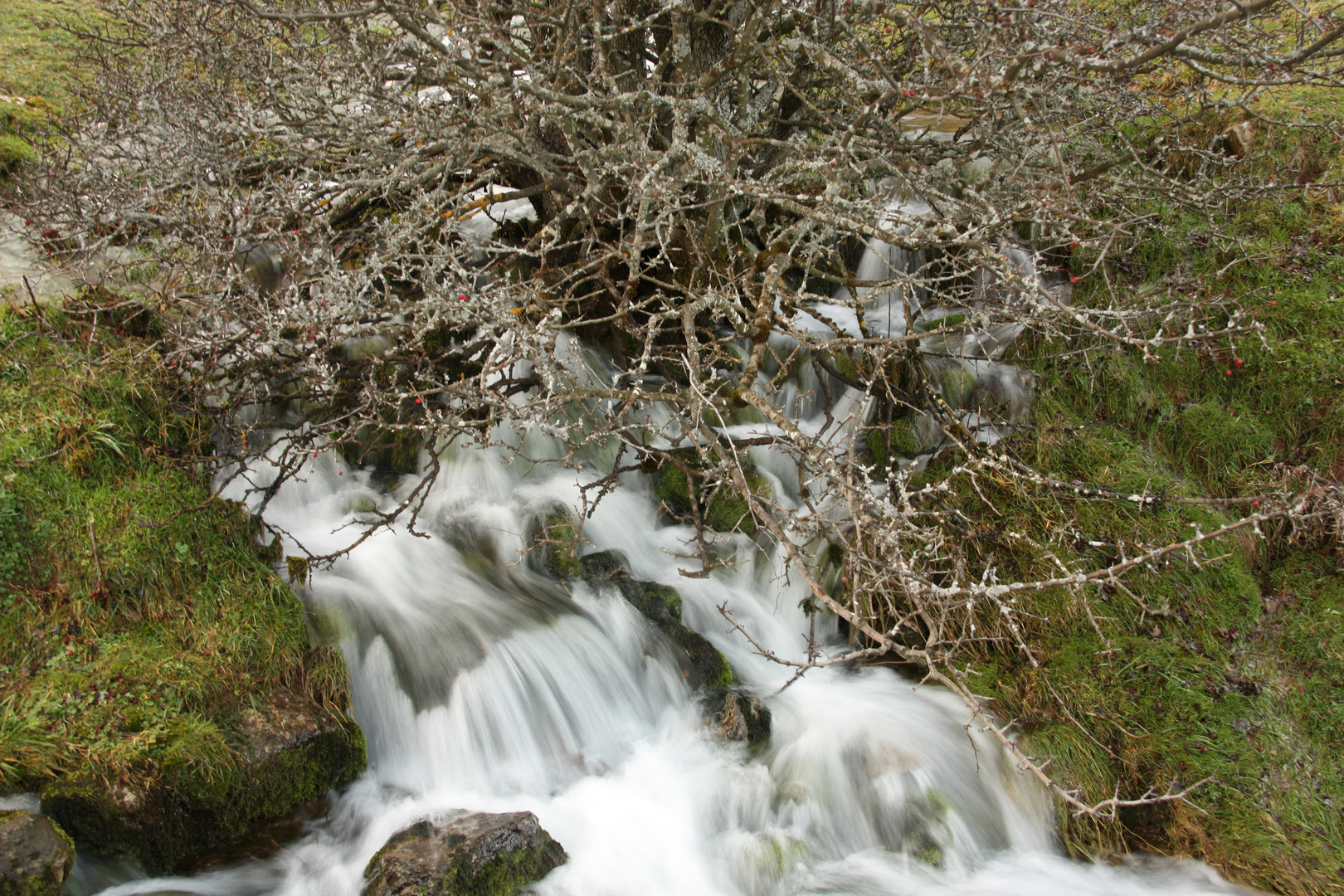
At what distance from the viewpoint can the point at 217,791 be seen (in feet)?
10.9

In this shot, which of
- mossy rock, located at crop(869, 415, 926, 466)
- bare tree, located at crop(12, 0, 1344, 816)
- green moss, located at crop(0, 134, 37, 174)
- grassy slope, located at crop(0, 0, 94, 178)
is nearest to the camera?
bare tree, located at crop(12, 0, 1344, 816)

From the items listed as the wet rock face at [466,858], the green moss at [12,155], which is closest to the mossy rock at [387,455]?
the wet rock face at [466,858]

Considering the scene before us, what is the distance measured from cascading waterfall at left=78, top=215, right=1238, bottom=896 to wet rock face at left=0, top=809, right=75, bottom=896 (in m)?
0.37

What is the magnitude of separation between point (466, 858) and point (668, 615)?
1868 millimetres

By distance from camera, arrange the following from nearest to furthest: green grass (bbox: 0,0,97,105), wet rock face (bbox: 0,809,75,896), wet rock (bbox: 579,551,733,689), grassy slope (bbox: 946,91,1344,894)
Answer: wet rock face (bbox: 0,809,75,896) < grassy slope (bbox: 946,91,1344,894) < wet rock (bbox: 579,551,733,689) < green grass (bbox: 0,0,97,105)

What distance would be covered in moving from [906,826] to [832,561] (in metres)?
1.63

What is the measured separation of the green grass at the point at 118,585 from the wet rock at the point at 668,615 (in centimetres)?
167

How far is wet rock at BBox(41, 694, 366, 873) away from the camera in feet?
10.1

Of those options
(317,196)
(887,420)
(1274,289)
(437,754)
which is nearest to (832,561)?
(887,420)

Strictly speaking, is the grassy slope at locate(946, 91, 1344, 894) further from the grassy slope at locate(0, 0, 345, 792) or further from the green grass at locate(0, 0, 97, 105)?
the green grass at locate(0, 0, 97, 105)

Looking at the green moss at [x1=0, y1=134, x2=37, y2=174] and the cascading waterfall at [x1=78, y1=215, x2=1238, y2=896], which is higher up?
the green moss at [x1=0, y1=134, x2=37, y2=174]

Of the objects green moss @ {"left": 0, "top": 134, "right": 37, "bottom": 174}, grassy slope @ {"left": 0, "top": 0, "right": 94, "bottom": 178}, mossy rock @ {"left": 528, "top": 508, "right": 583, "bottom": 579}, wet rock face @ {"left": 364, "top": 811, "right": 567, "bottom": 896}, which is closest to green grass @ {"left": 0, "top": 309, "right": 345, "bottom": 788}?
wet rock face @ {"left": 364, "top": 811, "right": 567, "bottom": 896}

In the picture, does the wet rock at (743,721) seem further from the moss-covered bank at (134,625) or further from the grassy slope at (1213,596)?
the moss-covered bank at (134,625)

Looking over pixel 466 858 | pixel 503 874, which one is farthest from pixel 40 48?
pixel 503 874
